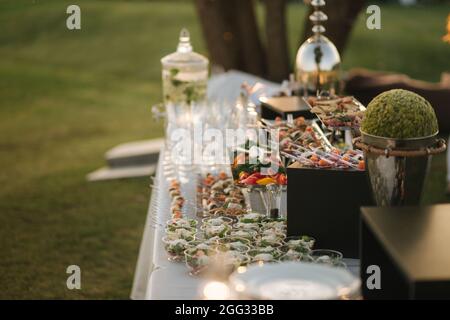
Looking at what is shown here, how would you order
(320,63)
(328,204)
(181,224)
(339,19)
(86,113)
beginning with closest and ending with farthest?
(328,204)
(181,224)
(320,63)
(339,19)
(86,113)

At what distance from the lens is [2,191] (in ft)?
28.2

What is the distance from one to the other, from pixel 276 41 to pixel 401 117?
19.2ft

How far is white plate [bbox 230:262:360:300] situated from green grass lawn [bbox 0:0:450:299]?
11.4 ft

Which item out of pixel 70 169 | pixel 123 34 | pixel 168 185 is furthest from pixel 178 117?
pixel 123 34

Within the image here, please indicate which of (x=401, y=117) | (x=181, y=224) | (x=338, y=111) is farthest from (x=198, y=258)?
(x=338, y=111)

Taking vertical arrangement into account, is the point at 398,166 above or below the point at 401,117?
below

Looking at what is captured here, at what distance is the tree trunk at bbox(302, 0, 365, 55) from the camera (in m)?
7.89

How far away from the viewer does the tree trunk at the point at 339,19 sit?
7887 mm

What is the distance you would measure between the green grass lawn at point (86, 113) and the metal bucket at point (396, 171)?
10.0 ft

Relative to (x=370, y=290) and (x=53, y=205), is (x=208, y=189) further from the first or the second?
(x=53, y=205)

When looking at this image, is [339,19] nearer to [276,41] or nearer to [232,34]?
[276,41]

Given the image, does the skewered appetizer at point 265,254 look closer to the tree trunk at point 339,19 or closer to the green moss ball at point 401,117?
the green moss ball at point 401,117

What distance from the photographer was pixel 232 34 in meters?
8.77
